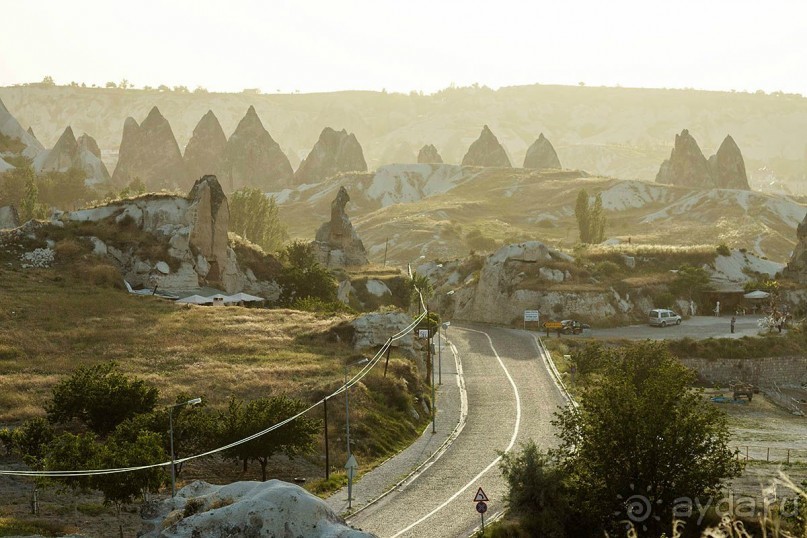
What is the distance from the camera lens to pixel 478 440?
A: 2158 inches

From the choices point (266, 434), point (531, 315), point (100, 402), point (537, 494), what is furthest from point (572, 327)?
point (100, 402)

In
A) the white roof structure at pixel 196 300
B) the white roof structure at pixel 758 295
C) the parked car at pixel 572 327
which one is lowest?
the parked car at pixel 572 327

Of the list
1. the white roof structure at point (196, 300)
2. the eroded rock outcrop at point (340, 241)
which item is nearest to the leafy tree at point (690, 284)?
the eroded rock outcrop at point (340, 241)

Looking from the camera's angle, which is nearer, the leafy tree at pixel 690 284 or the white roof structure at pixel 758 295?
the white roof structure at pixel 758 295

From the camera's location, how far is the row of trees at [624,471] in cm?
3809

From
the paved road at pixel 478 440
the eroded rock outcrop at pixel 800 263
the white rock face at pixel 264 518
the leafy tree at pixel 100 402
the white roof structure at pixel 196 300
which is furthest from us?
the eroded rock outcrop at pixel 800 263

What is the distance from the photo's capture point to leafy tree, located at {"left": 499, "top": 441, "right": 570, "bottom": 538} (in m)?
38.1

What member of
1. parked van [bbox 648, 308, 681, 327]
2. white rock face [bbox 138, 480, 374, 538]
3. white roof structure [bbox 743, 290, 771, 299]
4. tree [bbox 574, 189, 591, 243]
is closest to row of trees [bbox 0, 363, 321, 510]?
white rock face [bbox 138, 480, 374, 538]

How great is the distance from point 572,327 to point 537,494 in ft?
180

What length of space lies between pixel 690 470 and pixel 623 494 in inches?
117

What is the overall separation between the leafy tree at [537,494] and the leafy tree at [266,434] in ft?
36.5

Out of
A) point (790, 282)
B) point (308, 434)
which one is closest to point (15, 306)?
point (308, 434)

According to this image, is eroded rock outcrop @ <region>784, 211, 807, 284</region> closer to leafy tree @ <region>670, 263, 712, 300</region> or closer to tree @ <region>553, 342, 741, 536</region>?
leafy tree @ <region>670, 263, 712, 300</region>

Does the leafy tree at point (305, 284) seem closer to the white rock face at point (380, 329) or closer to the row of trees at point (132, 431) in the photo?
the white rock face at point (380, 329)
